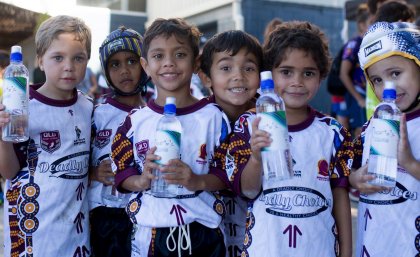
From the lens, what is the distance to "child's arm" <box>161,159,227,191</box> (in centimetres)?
265

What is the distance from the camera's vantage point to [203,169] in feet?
9.75

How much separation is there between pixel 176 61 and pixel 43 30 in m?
0.91

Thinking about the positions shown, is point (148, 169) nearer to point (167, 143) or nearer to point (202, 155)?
point (167, 143)

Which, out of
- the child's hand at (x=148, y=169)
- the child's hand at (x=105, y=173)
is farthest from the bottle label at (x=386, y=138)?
the child's hand at (x=105, y=173)

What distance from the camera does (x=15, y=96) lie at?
2869mm

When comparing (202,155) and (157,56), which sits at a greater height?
(157,56)

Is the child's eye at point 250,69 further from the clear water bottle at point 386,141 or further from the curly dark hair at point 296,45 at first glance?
the clear water bottle at point 386,141

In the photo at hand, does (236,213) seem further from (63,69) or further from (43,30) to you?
(43,30)

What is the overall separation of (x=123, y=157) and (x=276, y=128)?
93 cm

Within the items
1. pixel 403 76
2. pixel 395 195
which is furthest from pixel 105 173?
pixel 403 76

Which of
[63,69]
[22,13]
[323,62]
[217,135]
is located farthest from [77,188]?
[22,13]

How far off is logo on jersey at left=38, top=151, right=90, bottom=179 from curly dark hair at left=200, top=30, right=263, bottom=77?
0.87 m

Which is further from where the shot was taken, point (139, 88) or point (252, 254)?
point (139, 88)

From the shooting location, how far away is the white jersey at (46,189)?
315cm
